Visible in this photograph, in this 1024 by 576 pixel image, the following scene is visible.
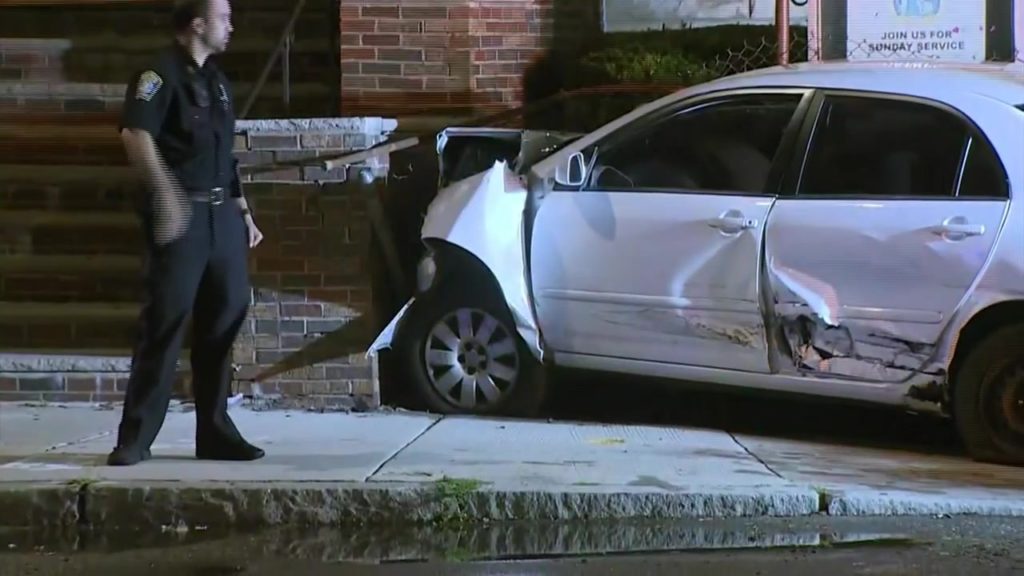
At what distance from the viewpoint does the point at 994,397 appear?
17.8 ft

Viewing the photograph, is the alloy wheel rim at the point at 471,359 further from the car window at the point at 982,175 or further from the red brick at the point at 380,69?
the car window at the point at 982,175

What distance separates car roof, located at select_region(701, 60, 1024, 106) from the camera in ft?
18.3

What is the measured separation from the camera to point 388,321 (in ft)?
22.4

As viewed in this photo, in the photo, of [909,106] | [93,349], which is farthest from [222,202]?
[909,106]

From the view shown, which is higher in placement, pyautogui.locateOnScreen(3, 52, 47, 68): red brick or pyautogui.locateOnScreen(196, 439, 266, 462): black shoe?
pyautogui.locateOnScreen(3, 52, 47, 68): red brick

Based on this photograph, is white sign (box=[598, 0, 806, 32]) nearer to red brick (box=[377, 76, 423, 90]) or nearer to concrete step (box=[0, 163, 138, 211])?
red brick (box=[377, 76, 423, 90])

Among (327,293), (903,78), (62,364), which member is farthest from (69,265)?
(903,78)

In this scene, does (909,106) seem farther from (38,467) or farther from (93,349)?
(93,349)

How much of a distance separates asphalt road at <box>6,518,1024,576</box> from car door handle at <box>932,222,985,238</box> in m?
1.24

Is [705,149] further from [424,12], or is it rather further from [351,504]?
[351,504]

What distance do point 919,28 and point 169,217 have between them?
4.53 metres

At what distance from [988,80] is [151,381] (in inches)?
150

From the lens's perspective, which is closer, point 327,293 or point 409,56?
point 327,293

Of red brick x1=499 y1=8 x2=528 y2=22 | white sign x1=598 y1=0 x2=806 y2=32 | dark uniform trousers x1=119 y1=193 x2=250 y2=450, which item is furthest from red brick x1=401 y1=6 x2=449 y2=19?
dark uniform trousers x1=119 y1=193 x2=250 y2=450
